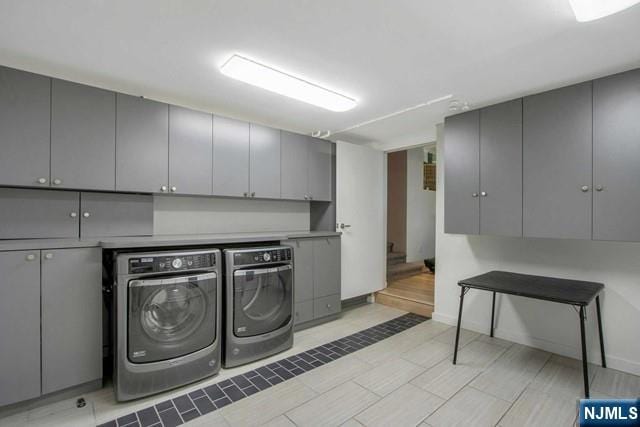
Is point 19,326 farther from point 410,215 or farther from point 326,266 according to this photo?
point 410,215

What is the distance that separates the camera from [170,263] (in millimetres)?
2131

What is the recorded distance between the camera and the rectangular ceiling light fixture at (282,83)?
2.11 m

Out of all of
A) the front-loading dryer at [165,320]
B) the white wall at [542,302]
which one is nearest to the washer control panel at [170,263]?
the front-loading dryer at [165,320]

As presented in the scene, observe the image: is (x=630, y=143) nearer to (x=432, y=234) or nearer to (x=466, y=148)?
(x=466, y=148)

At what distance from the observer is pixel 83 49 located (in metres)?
1.90

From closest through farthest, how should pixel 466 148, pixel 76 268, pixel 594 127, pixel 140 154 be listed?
pixel 76 268 < pixel 594 127 < pixel 140 154 < pixel 466 148

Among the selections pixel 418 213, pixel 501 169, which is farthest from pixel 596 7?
pixel 418 213

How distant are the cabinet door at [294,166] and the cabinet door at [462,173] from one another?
1.57m

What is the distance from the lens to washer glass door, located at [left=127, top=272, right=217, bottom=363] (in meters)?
2.00

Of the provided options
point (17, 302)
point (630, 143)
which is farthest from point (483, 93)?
point (17, 302)

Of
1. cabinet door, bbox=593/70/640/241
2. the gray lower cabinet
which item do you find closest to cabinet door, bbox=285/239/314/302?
the gray lower cabinet

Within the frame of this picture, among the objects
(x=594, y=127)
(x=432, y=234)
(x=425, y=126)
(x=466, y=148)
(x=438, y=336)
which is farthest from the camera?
(x=432, y=234)

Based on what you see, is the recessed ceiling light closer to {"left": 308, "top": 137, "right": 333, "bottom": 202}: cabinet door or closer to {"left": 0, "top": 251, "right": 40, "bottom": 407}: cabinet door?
{"left": 308, "top": 137, "right": 333, "bottom": 202}: cabinet door

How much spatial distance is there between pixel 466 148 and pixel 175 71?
2.64 meters
